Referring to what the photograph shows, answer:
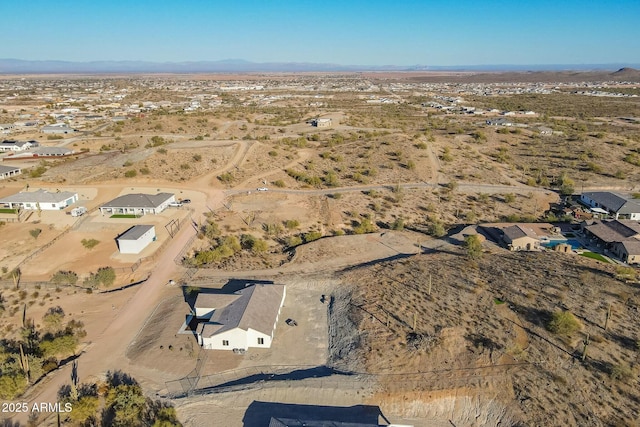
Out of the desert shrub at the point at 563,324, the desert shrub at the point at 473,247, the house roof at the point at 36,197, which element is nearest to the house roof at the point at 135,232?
the house roof at the point at 36,197

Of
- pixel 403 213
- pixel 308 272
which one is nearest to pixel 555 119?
pixel 403 213

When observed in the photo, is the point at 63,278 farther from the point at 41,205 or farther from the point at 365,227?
the point at 365,227

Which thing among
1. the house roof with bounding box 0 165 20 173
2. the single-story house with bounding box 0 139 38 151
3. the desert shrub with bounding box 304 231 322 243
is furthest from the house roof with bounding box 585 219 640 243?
the single-story house with bounding box 0 139 38 151

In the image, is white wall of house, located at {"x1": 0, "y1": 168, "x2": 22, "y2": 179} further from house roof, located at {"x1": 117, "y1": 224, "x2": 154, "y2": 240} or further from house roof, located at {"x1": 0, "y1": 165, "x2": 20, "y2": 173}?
house roof, located at {"x1": 117, "y1": 224, "x2": 154, "y2": 240}

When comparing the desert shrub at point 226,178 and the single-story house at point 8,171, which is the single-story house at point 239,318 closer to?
the desert shrub at point 226,178

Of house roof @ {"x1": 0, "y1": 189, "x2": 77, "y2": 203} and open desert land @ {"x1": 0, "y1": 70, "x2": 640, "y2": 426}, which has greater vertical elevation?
house roof @ {"x1": 0, "y1": 189, "x2": 77, "y2": 203}

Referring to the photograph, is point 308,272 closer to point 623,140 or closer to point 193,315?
point 193,315

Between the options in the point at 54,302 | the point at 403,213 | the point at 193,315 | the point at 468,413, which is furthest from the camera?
the point at 403,213
